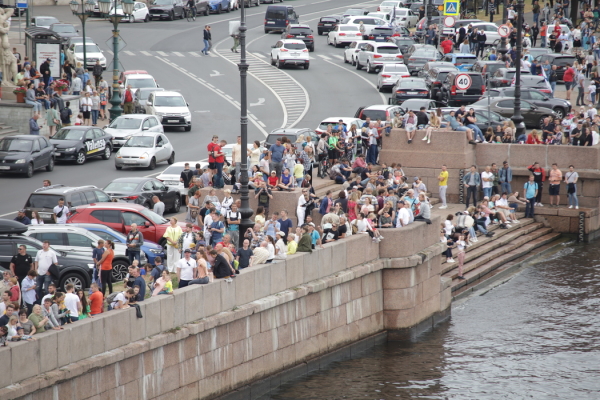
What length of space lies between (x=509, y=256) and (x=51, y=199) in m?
14.1

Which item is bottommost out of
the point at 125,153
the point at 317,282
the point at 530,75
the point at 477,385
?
the point at 477,385

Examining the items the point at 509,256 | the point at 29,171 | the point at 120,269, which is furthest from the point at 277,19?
the point at 120,269

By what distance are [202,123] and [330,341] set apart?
23.7 meters

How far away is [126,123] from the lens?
4000 cm

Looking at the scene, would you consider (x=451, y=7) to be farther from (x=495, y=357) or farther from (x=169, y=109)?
(x=495, y=357)

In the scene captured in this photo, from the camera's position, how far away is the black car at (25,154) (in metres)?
35.0

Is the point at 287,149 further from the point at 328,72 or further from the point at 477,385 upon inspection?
the point at 328,72

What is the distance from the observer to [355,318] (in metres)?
24.1

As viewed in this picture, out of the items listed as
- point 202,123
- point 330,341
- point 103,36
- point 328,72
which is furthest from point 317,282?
point 103,36

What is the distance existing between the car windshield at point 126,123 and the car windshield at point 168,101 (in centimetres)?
369

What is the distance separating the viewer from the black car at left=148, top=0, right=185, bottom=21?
235ft

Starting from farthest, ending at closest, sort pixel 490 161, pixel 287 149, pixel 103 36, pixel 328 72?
pixel 103 36 → pixel 328 72 → pixel 490 161 → pixel 287 149

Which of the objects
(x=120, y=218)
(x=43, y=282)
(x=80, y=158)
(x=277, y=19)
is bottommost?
(x=43, y=282)

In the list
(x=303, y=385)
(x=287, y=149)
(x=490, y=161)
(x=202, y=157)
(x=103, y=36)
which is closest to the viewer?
(x=303, y=385)
